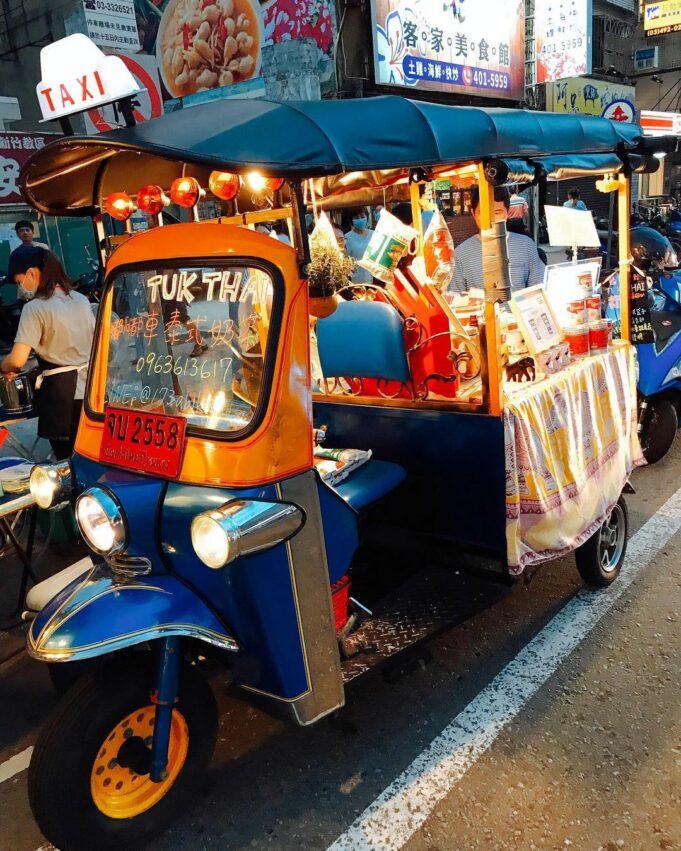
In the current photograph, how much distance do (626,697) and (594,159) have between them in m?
2.57

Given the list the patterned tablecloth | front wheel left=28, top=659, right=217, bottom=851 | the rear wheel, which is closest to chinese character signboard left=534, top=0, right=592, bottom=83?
the rear wheel

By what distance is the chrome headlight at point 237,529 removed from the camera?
193cm

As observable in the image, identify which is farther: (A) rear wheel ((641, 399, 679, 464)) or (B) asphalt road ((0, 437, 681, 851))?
(A) rear wheel ((641, 399, 679, 464))

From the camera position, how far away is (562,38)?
1405cm

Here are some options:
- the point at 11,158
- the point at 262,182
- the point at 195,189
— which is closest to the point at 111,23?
the point at 11,158

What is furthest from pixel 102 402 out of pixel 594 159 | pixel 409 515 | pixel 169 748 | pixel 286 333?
pixel 594 159

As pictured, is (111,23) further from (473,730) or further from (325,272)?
(473,730)

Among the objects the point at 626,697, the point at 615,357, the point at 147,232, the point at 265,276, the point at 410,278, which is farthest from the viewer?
the point at 615,357

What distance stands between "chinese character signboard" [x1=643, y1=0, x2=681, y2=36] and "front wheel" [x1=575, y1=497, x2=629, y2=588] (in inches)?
931

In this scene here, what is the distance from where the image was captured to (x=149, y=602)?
6.81 feet

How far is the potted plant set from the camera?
254 cm

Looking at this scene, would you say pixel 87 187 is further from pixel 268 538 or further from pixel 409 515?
pixel 409 515

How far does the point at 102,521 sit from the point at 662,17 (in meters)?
26.0

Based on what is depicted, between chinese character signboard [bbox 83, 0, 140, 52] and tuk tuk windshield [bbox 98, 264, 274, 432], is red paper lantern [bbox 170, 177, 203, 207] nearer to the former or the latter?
tuk tuk windshield [bbox 98, 264, 274, 432]
